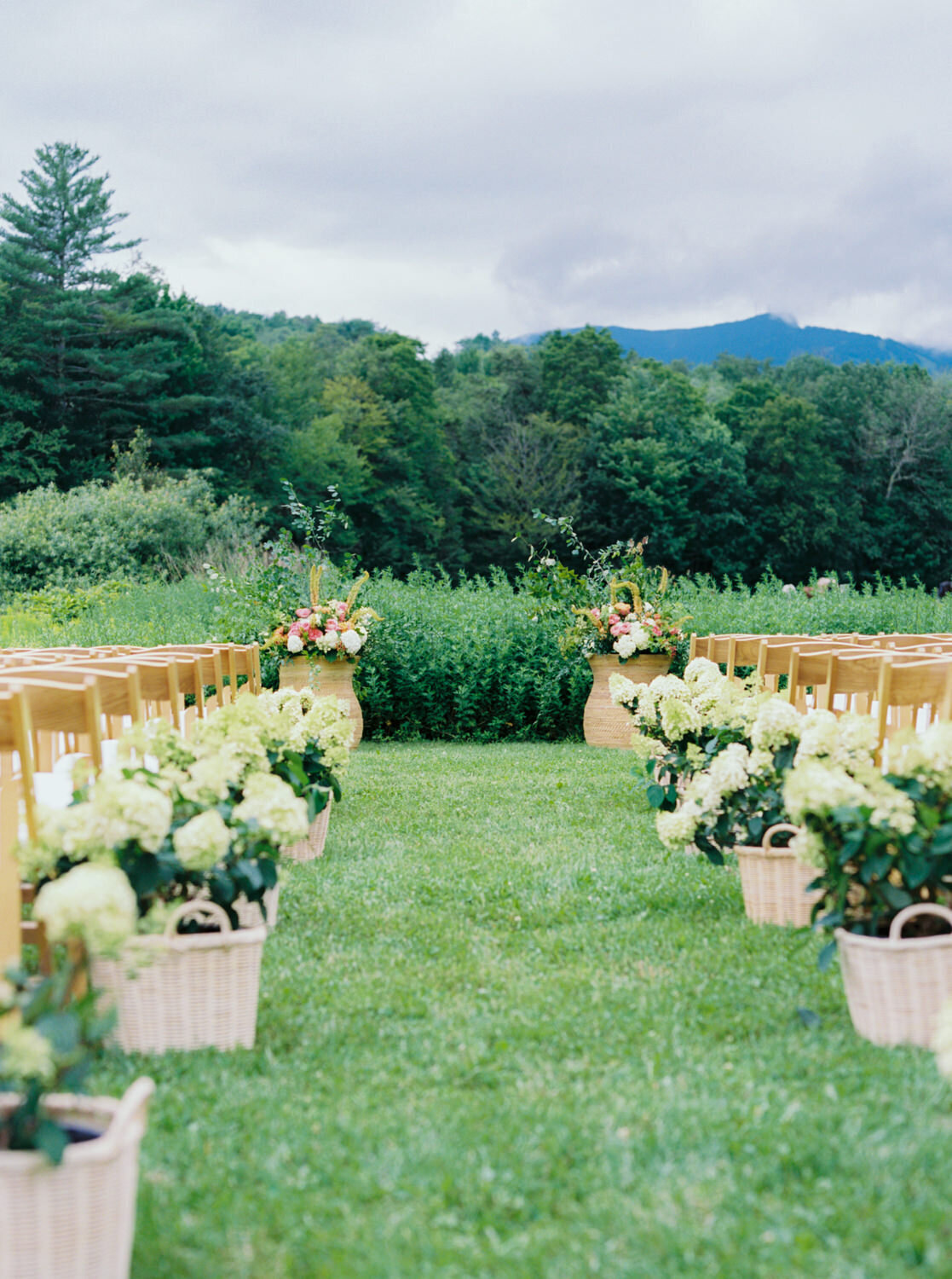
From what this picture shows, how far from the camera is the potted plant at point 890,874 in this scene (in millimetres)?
2525

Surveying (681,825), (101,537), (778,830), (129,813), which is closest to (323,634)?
(681,825)

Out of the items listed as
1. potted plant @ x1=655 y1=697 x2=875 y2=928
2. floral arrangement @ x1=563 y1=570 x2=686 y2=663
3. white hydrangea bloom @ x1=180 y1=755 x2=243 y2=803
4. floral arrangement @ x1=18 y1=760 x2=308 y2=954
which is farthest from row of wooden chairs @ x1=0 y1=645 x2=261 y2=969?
floral arrangement @ x1=563 y1=570 x2=686 y2=663

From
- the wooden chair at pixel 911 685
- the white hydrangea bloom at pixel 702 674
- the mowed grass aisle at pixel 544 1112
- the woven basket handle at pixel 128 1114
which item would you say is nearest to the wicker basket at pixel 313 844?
the mowed grass aisle at pixel 544 1112

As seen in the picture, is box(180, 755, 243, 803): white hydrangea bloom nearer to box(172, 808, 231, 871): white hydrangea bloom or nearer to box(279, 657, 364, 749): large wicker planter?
box(172, 808, 231, 871): white hydrangea bloom

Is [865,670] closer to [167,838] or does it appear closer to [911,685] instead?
[911,685]

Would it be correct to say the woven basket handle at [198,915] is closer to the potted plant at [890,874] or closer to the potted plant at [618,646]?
the potted plant at [890,874]

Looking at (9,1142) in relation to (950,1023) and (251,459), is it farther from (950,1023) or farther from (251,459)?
(251,459)

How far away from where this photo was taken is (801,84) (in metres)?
14.8

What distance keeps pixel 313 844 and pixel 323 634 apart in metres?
4.00

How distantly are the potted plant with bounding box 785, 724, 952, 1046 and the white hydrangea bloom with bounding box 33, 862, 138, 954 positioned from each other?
1.56 meters

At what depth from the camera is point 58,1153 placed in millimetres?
1551

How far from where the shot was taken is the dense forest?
101ft

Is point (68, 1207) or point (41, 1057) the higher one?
point (41, 1057)

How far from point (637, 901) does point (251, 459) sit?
103 feet
